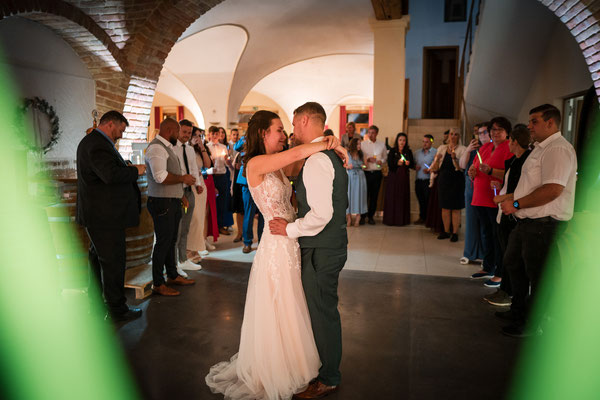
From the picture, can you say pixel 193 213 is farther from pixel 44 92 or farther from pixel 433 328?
pixel 433 328

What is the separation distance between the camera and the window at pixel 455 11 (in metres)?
13.0

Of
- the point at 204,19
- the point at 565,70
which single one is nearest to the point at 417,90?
the point at 565,70

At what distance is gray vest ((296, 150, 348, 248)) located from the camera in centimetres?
218

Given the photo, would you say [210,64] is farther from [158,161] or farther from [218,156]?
[158,161]

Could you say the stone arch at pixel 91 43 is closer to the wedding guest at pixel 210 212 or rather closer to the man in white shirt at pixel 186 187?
the wedding guest at pixel 210 212

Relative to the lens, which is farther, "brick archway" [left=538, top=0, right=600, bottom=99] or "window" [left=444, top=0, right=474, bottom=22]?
"window" [left=444, top=0, right=474, bottom=22]

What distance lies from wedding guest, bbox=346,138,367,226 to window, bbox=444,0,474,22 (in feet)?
26.4

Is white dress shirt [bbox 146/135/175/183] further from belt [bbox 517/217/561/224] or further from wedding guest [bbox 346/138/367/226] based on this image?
wedding guest [bbox 346/138/367/226]

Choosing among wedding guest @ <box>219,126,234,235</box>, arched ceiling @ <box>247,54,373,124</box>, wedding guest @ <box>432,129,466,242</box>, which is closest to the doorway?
arched ceiling @ <box>247,54,373,124</box>

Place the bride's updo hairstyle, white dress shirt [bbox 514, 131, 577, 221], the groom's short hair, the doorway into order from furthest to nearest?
the doorway < white dress shirt [bbox 514, 131, 577, 221] < the bride's updo hairstyle < the groom's short hair

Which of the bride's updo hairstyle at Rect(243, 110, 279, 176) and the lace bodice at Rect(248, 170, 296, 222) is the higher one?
the bride's updo hairstyle at Rect(243, 110, 279, 176)

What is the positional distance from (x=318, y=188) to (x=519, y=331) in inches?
81.9

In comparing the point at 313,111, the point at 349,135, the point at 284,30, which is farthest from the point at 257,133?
the point at 284,30

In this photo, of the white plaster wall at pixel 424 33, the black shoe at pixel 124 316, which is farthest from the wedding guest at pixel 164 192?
the white plaster wall at pixel 424 33
